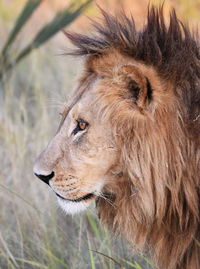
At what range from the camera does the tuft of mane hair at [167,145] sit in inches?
78.1

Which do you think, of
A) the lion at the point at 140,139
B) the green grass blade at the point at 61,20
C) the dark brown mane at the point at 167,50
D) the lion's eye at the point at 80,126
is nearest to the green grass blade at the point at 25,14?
the green grass blade at the point at 61,20

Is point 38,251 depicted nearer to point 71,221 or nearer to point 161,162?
point 71,221

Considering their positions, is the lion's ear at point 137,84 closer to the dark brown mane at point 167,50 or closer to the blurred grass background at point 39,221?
the dark brown mane at point 167,50

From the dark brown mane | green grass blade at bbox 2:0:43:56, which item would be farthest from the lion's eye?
green grass blade at bbox 2:0:43:56

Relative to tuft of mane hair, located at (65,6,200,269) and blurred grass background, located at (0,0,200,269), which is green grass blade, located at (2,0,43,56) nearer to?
blurred grass background, located at (0,0,200,269)

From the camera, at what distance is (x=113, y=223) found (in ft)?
7.40

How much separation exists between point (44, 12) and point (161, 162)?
647 centimetres

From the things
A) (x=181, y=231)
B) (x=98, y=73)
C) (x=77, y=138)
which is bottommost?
(x=181, y=231)

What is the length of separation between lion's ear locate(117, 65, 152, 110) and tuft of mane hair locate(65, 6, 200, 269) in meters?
0.03

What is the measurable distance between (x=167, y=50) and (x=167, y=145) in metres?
0.41

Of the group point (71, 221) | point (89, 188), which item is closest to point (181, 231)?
point (89, 188)

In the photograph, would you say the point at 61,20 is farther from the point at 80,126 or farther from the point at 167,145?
the point at 167,145

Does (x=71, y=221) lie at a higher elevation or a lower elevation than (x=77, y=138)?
lower

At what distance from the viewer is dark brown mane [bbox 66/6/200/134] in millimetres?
1983
